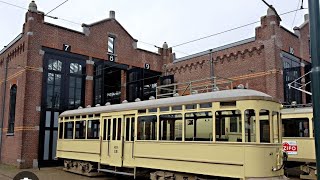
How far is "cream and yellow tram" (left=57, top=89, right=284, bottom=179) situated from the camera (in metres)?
8.83

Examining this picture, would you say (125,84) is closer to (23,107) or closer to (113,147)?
(23,107)

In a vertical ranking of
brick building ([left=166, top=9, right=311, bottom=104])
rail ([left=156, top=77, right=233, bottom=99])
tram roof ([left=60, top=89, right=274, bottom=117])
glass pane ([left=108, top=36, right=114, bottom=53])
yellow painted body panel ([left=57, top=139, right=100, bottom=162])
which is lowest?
yellow painted body panel ([left=57, top=139, right=100, bottom=162])

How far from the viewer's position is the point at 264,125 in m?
9.07

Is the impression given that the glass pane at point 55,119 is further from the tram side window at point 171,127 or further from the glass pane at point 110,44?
the tram side window at point 171,127

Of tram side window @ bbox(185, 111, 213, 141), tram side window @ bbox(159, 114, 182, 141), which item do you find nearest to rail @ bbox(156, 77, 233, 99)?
tram side window @ bbox(159, 114, 182, 141)

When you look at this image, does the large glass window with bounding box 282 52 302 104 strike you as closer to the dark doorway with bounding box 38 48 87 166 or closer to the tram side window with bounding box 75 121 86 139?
the tram side window with bounding box 75 121 86 139

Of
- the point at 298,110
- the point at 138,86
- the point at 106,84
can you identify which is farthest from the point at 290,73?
the point at 106,84

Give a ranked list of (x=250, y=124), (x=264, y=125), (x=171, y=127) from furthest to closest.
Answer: (x=171, y=127), (x=264, y=125), (x=250, y=124)

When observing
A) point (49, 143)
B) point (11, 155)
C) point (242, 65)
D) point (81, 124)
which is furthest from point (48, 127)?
point (242, 65)

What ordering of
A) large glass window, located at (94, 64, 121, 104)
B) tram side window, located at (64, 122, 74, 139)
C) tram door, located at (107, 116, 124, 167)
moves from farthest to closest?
large glass window, located at (94, 64, 121, 104)
tram side window, located at (64, 122, 74, 139)
tram door, located at (107, 116, 124, 167)

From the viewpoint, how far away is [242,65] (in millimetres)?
20078

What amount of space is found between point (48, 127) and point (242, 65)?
38.3 feet

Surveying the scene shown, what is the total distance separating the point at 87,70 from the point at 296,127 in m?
12.3

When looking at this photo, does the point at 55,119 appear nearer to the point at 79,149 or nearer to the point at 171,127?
the point at 79,149
